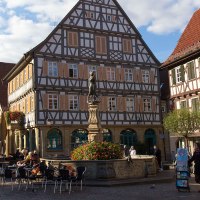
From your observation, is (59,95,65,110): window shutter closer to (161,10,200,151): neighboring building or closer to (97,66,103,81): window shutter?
(97,66,103,81): window shutter

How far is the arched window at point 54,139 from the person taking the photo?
94.5ft

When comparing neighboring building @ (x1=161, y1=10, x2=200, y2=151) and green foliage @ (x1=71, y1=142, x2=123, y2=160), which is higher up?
neighboring building @ (x1=161, y1=10, x2=200, y2=151)

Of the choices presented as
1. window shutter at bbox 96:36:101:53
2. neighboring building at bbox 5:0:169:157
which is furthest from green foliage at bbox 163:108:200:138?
window shutter at bbox 96:36:101:53

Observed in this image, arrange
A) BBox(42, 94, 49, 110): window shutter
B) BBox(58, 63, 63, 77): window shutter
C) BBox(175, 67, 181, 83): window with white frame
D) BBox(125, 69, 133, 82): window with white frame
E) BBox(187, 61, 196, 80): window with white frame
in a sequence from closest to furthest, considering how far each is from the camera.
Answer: BBox(187, 61, 196, 80): window with white frame < BBox(175, 67, 181, 83): window with white frame < BBox(42, 94, 49, 110): window shutter < BBox(58, 63, 63, 77): window shutter < BBox(125, 69, 133, 82): window with white frame

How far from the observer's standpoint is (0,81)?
4300cm

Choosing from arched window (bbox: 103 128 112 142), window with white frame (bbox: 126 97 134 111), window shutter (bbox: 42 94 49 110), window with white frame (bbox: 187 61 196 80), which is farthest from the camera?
window with white frame (bbox: 126 97 134 111)

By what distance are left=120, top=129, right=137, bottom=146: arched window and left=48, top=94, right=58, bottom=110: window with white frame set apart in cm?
653

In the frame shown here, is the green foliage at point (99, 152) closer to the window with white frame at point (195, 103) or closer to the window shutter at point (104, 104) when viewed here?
the window with white frame at point (195, 103)

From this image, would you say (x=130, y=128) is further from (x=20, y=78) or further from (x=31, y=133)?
(x=20, y=78)

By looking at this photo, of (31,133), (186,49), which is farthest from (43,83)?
(186,49)

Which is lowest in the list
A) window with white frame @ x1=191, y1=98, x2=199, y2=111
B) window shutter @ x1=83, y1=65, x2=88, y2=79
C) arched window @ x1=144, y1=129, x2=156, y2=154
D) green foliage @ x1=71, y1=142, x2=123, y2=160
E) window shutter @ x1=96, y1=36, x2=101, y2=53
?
green foliage @ x1=71, y1=142, x2=123, y2=160

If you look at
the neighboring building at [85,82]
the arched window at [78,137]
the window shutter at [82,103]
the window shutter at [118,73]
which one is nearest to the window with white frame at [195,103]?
the neighboring building at [85,82]

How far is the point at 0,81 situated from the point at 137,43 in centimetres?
1788

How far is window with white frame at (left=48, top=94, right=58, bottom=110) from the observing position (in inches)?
1146
